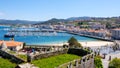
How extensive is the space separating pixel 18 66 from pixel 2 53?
2505 mm

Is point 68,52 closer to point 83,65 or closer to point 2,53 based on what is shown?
point 83,65

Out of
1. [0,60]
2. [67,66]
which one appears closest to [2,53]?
[0,60]

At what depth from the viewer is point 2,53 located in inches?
424

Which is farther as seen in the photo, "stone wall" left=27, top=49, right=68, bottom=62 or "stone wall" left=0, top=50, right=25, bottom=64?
"stone wall" left=27, top=49, right=68, bottom=62

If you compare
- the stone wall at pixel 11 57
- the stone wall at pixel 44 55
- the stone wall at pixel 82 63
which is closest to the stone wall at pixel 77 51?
the stone wall at pixel 44 55

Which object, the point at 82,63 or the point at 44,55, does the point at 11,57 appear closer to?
the point at 44,55

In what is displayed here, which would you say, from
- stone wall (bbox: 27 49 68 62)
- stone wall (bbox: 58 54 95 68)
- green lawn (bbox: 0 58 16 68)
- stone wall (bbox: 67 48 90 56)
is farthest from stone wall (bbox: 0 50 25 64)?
stone wall (bbox: 67 48 90 56)

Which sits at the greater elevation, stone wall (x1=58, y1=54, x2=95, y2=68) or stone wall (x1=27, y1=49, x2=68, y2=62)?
stone wall (x1=27, y1=49, x2=68, y2=62)

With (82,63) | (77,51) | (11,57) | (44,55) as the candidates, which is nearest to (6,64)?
(11,57)

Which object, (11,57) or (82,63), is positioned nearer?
(11,57)

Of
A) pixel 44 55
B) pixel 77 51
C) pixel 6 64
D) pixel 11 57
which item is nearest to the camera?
pixel 6 64

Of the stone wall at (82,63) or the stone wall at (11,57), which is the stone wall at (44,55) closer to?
the stone wall at (11,57)

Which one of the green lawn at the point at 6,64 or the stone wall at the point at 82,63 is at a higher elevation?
the green lawn at the point at 6,64

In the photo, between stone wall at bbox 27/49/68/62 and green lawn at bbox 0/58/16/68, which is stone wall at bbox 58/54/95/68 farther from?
green lawn at bbox 0/58/16/68
